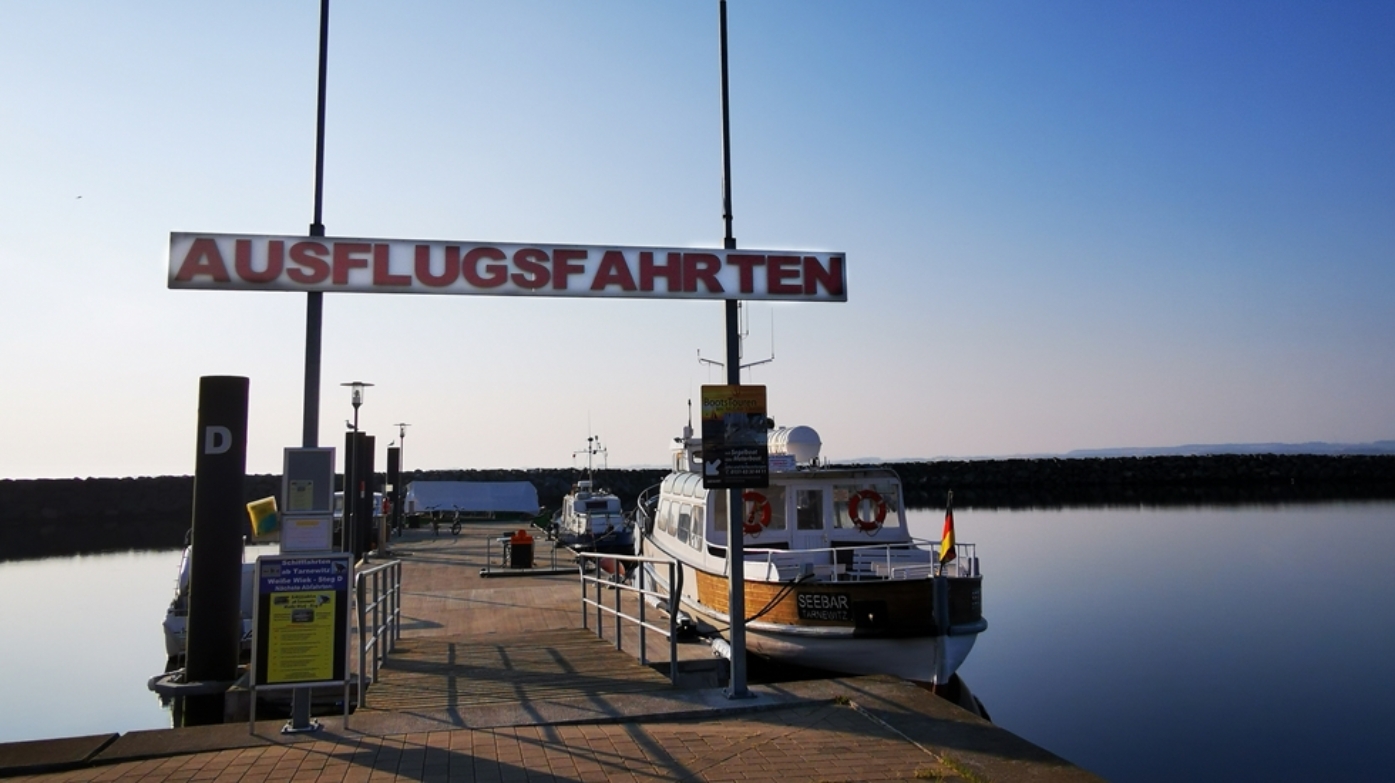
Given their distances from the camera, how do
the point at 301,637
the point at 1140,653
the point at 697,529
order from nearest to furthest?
the point at 301,637
the point at 697,529
the point at 1140,653

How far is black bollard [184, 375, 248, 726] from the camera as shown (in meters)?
9.78

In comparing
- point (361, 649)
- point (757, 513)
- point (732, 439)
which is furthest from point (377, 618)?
point (757, 513)

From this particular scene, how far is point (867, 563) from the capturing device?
47.6 feet

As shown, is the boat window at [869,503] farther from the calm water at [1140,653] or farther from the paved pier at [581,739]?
the paved pier at [581,739]

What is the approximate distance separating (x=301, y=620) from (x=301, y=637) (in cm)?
13

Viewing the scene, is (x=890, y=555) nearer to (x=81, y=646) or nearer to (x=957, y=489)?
(x=81, y=646)

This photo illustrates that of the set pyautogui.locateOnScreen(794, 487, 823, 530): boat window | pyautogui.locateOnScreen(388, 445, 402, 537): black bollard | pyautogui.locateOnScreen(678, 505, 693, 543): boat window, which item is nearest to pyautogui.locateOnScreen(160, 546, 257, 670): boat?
pyautogui.locateOnScreen(678, 505, 693, 543): boat window

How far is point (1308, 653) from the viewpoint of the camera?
19.2 meters

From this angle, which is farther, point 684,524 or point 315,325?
point 684,524

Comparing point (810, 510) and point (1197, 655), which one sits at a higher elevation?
point (810, 510)

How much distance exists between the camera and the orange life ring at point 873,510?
16.1m

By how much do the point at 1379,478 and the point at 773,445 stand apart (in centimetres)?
8984

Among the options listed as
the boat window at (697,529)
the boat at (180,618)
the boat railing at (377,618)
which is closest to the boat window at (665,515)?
the boat window at (697,529)

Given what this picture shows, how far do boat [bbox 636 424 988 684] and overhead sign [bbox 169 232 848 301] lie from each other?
2.70 metres
